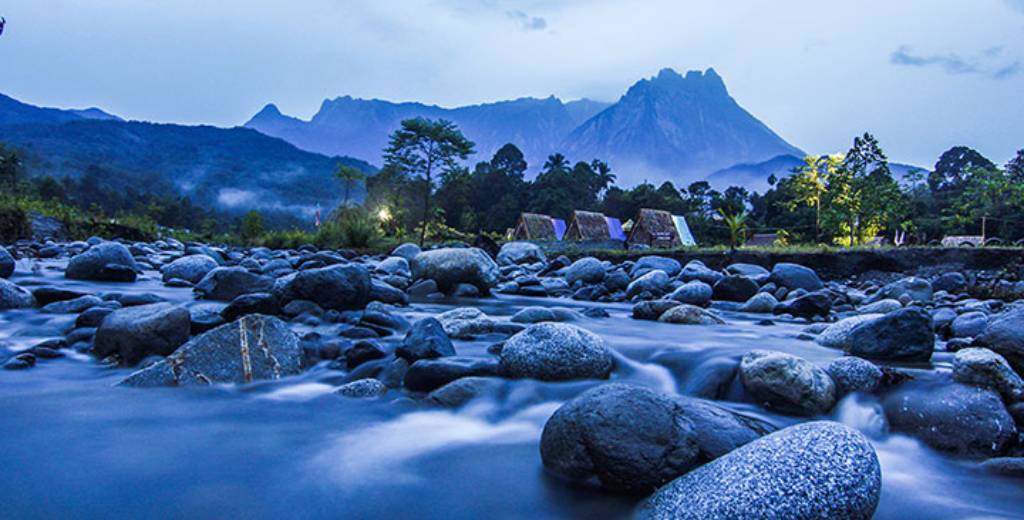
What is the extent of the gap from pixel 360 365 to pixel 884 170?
44.3 m

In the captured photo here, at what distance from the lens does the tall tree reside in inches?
1336

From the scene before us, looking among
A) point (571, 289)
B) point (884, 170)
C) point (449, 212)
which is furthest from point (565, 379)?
point (449, 212)

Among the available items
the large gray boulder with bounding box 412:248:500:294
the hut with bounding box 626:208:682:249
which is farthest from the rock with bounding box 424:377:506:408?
the hut with bounding box 626:208:682:249

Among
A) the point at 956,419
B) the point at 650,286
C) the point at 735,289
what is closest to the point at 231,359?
the point at 956,419

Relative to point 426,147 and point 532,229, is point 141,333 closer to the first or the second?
point 426,147

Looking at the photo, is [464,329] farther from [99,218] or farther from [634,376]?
[99,218]

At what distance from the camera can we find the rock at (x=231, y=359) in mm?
3674

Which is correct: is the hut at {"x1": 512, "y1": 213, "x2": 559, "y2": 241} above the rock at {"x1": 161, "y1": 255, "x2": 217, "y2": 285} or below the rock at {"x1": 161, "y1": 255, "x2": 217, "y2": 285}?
above

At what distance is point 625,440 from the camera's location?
2295 mm

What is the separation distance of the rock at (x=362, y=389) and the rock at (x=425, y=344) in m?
0.35

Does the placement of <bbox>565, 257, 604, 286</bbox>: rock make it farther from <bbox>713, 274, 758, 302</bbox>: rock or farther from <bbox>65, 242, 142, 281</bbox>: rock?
<bbox>65, 242, 142, 281</bbox>: rock

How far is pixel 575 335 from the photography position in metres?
4.06

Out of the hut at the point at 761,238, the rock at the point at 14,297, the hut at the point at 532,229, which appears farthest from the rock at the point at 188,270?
the hut at the point at 761,238

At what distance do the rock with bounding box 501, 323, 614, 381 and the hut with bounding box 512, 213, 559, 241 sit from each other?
113 ft
